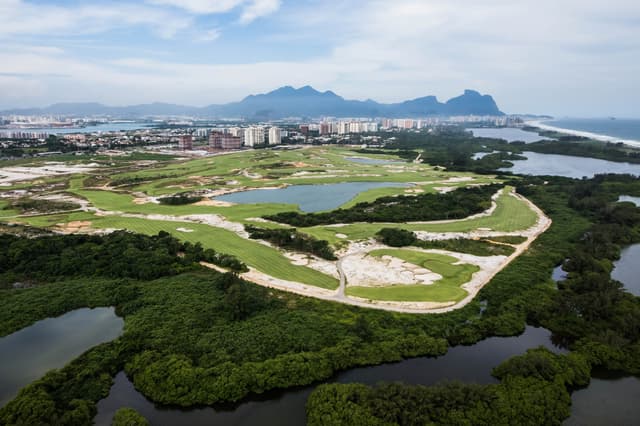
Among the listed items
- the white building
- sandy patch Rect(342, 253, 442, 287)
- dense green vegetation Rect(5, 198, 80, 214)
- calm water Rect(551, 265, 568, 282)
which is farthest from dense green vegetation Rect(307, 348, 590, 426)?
the white building

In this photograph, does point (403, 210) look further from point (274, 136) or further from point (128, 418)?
point (274, 136)

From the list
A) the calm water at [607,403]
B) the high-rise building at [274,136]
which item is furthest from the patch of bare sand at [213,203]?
the high-rise building at [274,136]

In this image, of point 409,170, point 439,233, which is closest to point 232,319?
point 439,233

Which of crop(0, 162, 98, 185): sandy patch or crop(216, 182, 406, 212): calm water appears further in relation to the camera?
crop(0, 162, 98, 185): sandy patch

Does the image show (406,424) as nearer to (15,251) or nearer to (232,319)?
(232,319)

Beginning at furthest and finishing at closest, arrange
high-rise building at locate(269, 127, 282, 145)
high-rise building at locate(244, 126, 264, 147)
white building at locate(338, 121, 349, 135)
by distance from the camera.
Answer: white building at locate(338, 121, 349, 135)
high-rise building at locate(269, 127, 282, 145)
high-rise building at locate(244, 126, 264, 147)

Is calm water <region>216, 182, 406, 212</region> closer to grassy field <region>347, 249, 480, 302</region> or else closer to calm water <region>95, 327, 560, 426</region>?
grassy field <region>347, 249, 480, 302</region>
